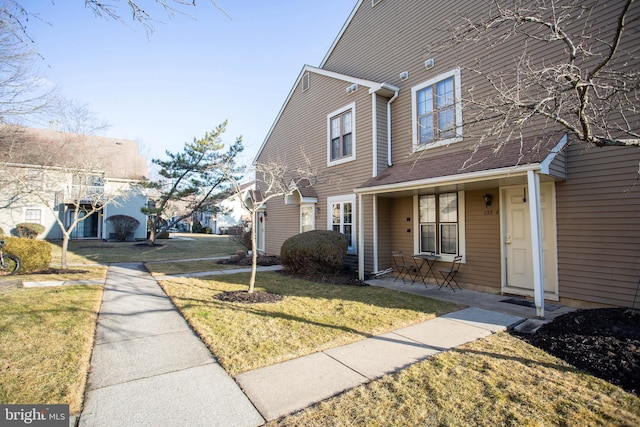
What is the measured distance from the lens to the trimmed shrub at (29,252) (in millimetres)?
9296

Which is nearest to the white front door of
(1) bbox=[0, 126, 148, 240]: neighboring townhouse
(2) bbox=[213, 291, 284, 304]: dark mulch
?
(2) bbox=[213, 291, 284, 304]: dark mulch

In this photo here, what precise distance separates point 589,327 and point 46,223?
29.5 metres

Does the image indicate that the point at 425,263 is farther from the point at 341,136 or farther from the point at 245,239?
the point at 245,239

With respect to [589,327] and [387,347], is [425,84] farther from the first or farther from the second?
[387,347]

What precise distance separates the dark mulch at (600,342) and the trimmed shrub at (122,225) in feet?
85.1

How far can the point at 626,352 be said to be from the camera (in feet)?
12.2

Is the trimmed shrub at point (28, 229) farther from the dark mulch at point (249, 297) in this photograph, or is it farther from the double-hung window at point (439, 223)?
the double-hung window at point (439, 223)

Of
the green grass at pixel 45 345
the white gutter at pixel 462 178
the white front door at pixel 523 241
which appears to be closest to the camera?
the green grass at pixel 45 345

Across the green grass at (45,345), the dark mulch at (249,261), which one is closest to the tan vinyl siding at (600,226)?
the green grass at (45,345)

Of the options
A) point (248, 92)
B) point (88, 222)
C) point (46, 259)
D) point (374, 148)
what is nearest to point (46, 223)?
point (88, 222)

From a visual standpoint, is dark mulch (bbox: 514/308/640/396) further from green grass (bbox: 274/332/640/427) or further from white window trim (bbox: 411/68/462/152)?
white window trim (bbox: 411/68/462/152)

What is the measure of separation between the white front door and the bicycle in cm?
1348

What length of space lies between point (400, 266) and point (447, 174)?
3.70 metres

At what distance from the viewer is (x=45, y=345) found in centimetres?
409
